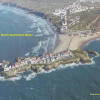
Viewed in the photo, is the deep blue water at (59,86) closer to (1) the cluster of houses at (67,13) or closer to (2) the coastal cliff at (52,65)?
(2) the coastal cliff at (52,65)

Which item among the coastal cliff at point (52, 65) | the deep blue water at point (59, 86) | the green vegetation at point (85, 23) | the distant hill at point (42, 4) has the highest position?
the distant hill at point (42, 4)

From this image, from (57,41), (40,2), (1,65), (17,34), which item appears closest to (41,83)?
(1,65)

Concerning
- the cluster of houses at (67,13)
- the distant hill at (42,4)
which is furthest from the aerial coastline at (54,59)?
the distant hill at (42,4)

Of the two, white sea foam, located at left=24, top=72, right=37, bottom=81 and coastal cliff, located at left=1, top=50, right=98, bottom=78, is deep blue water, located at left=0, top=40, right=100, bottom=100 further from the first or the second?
coastal cliff, located at left=1, top=50, right=98, bottom=78

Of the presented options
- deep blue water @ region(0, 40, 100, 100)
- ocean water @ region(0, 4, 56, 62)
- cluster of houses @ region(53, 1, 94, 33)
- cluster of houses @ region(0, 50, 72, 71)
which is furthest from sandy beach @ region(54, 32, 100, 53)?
deep blue water @ region(0, 40, 100, 100)

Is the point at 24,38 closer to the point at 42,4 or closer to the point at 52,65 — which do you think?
the point at 52,65

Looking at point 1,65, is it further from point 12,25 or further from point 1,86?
point 12,25

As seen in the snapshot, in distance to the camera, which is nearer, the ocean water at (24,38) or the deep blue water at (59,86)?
the deep blue water at (59,86)
